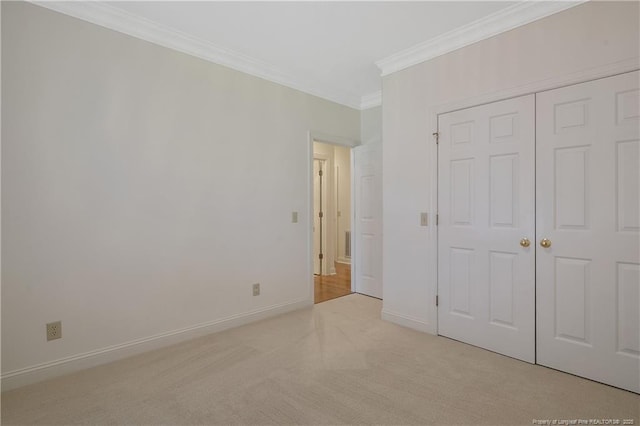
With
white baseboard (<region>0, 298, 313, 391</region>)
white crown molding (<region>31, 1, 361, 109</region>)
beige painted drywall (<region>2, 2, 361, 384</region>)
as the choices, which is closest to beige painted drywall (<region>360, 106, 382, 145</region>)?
white crown molding (<region>31, 1, 361, 109</region>)

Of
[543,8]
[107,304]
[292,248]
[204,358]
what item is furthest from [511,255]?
[107,304]

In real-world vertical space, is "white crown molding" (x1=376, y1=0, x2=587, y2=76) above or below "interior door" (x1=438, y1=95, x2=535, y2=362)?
above

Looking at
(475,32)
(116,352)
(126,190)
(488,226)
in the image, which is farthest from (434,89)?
(116,352)

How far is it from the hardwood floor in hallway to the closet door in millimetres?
2515

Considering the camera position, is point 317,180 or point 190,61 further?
point 317,180

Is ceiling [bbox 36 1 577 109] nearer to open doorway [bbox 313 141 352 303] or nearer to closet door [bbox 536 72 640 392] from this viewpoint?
closet door [bbox 536 72 640 392]

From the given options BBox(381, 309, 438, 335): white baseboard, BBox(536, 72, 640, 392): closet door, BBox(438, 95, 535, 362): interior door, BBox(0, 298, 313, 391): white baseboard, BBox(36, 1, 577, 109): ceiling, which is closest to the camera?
BBox(536, 72, 640, 392): closet door

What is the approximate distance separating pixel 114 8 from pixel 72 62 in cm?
52

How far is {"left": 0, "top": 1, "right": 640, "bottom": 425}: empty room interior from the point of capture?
6.88 ft

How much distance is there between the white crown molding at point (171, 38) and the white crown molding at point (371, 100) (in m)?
0.71

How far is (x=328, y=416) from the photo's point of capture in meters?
1.87

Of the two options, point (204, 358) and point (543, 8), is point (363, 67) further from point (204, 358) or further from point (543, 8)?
point (204, 358)

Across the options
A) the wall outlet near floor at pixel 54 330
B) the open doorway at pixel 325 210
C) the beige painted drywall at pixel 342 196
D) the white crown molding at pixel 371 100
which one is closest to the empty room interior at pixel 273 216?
the wall outlet near floor at pixel 54 330

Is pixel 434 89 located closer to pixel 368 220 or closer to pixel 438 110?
pixel 438 110
